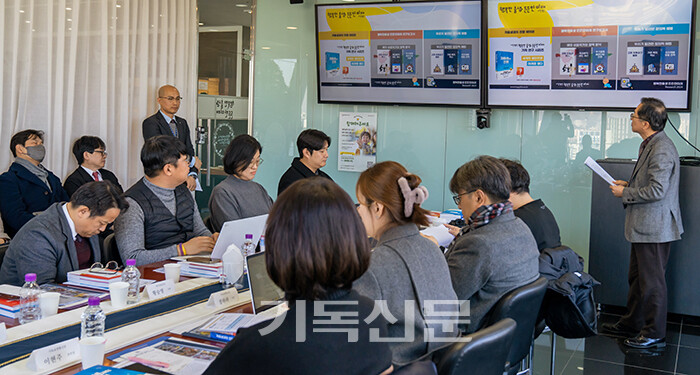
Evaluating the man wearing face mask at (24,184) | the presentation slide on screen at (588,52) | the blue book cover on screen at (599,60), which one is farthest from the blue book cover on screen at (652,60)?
the man wearing face mask at (24,184)

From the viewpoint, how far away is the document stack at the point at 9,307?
2.53 metres

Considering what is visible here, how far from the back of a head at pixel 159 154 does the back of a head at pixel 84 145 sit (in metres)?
1.80

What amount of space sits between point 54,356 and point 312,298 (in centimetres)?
93

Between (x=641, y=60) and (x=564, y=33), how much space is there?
0.66 meters

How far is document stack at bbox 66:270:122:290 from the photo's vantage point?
2.94 metres

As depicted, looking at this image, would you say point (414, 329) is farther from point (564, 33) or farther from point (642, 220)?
point (564, 33)

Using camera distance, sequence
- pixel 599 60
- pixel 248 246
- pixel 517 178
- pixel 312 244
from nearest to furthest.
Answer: pixel 312 244, pixel 248 246, pixel 517 178, pixel 599 60

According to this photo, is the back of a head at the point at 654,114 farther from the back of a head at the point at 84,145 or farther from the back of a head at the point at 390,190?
the back of a head at the point at 84,145

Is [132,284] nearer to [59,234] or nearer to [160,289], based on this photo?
[160,289]

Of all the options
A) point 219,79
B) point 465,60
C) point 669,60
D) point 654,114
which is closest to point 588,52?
point 669,60

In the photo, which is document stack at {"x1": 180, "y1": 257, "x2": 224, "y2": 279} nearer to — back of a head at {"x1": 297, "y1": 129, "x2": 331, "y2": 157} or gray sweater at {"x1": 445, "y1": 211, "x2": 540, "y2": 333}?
gray sweater at {"x1": 445, "y1": 211, "x2": 540, "y2": 333}

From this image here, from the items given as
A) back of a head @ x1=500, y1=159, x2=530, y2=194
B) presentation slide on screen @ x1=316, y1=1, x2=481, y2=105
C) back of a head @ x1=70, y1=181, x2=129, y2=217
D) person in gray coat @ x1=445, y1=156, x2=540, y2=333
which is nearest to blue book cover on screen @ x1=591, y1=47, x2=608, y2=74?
presentation slide on screen @ x1=316, y1=1, x2=481, y2=105

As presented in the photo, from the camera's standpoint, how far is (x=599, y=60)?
5777 millimetres

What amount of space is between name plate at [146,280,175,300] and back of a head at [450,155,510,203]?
1.31 metres
